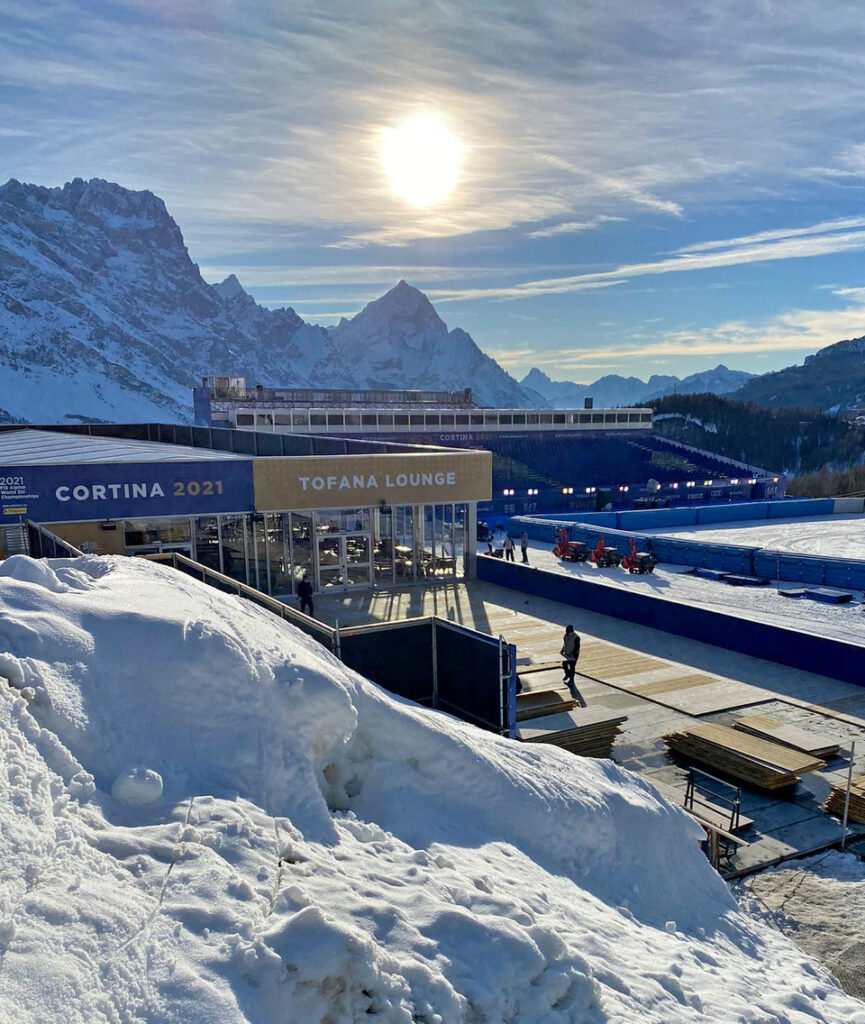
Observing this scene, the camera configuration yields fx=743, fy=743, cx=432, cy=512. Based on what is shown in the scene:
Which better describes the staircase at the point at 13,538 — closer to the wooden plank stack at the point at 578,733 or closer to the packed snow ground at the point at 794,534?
the wooden plank stack at the point at 578,733

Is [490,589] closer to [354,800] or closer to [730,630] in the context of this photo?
[730,630]

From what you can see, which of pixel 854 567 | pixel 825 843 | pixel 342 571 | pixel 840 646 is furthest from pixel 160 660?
pixel 854 567

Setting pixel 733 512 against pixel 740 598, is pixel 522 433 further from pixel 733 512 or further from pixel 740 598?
pixel 740 598

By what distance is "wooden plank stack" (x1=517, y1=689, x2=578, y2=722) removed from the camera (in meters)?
12.7

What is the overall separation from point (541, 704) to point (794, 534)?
30078mm

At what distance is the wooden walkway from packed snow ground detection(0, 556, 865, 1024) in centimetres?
316

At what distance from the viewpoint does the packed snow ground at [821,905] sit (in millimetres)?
7238

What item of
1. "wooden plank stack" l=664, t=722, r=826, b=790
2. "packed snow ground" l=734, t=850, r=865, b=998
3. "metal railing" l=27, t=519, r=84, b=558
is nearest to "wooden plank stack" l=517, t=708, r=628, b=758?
"wooden plank stack" l=664, t=722, r=826, b=790

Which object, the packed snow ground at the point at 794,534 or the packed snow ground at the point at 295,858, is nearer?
the packed snow ground at the point at 295,858

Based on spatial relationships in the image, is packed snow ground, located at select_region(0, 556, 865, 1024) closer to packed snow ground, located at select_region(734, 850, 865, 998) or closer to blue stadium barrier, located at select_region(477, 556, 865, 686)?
packed snow ground, located at select_region(734, 850, 865, 998)

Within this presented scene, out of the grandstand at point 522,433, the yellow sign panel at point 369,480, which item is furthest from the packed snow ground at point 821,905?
the grandstand at point 522,433

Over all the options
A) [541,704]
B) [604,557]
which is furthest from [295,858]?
[604,557]

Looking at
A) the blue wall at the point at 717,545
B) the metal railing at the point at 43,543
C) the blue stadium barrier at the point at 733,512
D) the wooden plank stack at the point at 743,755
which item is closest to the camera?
the wooden plank stack at the point at 743,755

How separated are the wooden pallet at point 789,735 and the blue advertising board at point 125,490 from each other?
14.2 m
